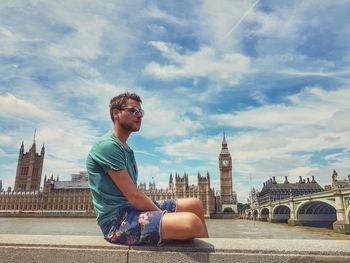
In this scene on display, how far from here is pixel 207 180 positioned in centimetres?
9925

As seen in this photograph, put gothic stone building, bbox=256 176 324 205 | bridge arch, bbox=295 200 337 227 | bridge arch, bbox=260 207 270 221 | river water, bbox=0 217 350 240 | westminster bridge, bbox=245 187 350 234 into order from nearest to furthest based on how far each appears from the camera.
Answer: river water, bbox=0 217 350 240, westminster bridge, bbox=245 187 350 234, bridge arch, bbox=295 200 337 227, bridge arch, bbox=260 207 270 221, gothic stone building, bbox=256 176 324 205

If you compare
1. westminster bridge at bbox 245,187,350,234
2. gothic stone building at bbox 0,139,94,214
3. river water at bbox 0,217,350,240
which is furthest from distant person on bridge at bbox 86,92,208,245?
gothic stone building at bbox 0,139,94,214

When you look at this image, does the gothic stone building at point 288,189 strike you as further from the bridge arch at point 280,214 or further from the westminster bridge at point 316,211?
the bridge arch at point 280,214

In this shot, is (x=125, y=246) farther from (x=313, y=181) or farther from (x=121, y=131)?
(x=313, y=181)

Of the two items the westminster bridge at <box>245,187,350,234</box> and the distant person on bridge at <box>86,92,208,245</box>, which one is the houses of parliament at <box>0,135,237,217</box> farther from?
the distant person on bridge at <box>86,92,208,245</box>

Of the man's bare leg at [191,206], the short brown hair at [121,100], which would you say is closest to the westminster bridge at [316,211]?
the man's bare leg at [191,206]

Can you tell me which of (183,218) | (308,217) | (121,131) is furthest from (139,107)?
Answer: (308,217)

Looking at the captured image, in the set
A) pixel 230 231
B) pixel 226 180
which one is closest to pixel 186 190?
pixel 226 180

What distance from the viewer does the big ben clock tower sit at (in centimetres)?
9849

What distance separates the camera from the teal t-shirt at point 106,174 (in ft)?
7.94

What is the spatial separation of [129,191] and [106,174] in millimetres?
277

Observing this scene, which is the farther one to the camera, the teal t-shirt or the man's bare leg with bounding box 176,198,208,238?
the man's bare leg with bounding box 176,198,208,238

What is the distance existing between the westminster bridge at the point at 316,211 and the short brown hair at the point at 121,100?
30.5 m

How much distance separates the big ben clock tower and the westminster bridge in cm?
1552
